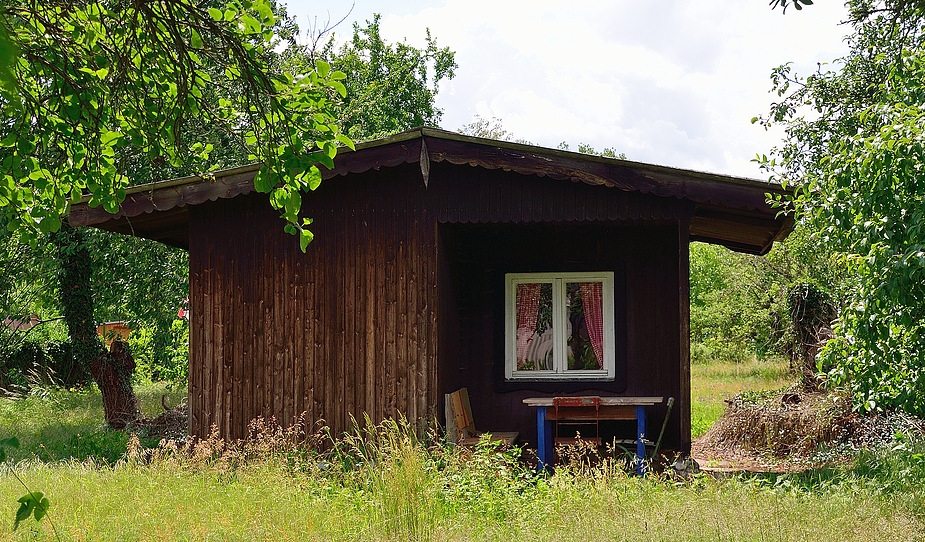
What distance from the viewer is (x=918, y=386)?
6.85 meters

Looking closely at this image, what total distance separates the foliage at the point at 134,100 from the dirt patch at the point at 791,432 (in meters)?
7.14

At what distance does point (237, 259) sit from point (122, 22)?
5.31m

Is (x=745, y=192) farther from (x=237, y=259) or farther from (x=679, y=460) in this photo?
(x=237, y=259)

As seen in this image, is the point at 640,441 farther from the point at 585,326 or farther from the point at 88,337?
the point at 88,337

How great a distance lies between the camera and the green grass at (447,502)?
19.7 feet

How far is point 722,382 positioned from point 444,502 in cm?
1746

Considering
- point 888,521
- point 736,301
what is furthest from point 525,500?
point 736,301

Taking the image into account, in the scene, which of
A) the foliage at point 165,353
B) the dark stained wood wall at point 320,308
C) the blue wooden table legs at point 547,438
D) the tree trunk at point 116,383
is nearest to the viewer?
the blue wooden table legs at point 547,438

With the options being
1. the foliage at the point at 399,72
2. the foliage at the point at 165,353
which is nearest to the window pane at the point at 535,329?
the foliage at the point at 165,353

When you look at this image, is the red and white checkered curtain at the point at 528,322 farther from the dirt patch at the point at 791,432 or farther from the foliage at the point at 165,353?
the foliage at the point at 165,353

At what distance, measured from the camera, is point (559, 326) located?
1093 cm

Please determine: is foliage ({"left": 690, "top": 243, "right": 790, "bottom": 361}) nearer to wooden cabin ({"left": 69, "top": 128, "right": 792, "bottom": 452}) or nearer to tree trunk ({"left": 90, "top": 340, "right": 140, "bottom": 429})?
wooden cabin ({"left": 69, "top": 128, "right": 792, "bottom": 452})

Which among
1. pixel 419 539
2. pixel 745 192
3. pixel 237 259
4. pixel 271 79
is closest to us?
pixel 271 79

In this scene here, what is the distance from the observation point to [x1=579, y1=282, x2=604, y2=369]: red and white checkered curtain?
35.5 feet
